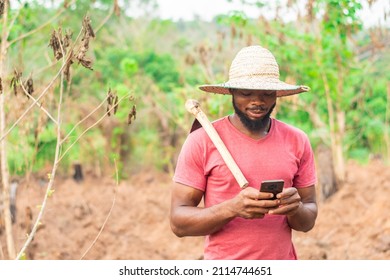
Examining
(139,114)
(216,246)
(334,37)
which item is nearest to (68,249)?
(334,37)

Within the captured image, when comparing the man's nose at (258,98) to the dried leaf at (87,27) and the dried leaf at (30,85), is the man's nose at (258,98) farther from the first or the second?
the dried leaf at (30,85)

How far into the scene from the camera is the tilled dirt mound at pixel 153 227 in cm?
711

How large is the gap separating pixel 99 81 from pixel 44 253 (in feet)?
32.8

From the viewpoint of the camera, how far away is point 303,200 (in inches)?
120

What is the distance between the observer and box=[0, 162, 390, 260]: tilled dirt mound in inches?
280

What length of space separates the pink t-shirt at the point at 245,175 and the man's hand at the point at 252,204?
18 cm

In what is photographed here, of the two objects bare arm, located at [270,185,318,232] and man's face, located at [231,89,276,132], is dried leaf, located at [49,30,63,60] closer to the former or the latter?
man's face, located at [231,89,276,132]

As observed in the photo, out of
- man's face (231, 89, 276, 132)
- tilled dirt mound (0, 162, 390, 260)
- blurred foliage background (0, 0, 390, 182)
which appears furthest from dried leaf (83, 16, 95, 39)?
tilled dirt mound (0, 162, 390, 260)

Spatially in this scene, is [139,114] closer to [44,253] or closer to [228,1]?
[228,1]

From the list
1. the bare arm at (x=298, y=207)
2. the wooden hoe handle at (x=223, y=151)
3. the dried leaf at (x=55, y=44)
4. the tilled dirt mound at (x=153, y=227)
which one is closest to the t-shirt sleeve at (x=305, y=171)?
the bare arm at (x=298, y=207)

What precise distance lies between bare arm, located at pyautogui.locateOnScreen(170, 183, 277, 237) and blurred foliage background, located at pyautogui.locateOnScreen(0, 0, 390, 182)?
0.63m

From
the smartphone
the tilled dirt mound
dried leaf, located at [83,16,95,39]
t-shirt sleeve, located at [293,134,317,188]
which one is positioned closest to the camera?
the smartphone

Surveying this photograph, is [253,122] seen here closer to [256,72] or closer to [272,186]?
[256,72]

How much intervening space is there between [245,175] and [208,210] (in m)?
0.20
